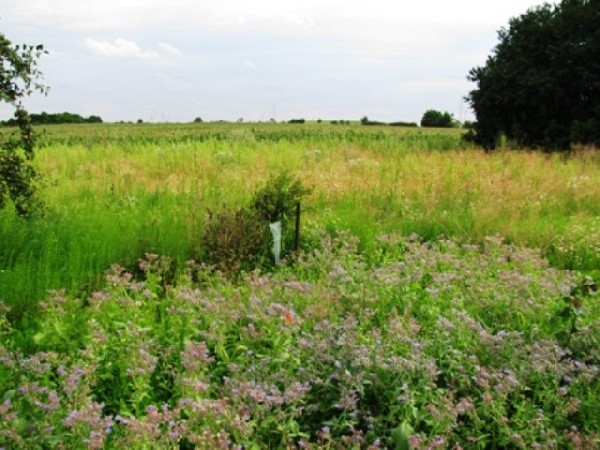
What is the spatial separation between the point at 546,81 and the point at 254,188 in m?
14.2

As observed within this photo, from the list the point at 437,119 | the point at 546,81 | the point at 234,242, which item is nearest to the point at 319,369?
the point at 234,242

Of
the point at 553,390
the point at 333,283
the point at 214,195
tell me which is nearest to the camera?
the point at 553,390

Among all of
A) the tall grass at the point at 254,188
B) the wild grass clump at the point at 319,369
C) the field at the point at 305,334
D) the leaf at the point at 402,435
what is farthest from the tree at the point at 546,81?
the leaf at the point at 402,435

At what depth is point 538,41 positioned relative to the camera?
21.4 metres

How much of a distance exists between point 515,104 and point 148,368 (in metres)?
20.1

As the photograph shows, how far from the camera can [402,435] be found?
2873mm

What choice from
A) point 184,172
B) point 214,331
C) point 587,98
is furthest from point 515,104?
point 214,331

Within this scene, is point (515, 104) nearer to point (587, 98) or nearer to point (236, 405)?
point (587, 98)

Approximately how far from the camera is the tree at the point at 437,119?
47.6m

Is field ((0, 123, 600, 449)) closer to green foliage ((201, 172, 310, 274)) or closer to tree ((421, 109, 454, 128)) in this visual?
green foliage ((201, 172, 310, 274))

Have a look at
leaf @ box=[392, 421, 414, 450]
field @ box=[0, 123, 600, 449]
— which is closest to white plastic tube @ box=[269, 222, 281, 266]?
field @ box=[0, 123, 600, 449]

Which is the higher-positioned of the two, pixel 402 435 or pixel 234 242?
pixel 234 242

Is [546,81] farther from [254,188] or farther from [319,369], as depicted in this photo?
[319,369]

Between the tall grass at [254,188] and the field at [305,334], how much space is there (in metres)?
0.04
